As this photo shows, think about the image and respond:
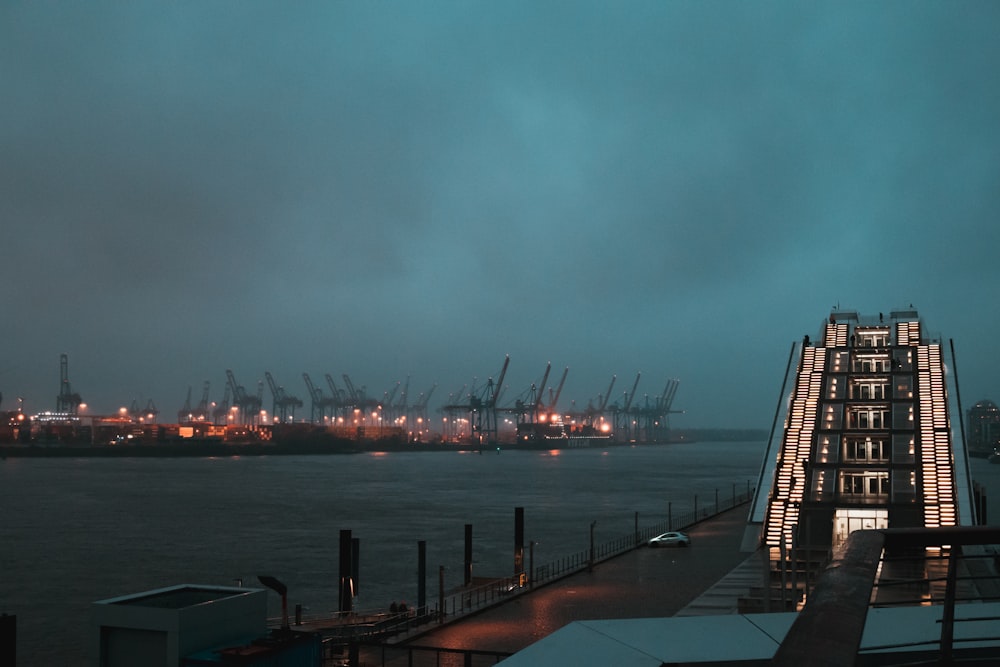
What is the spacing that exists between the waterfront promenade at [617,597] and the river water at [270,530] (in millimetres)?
5408

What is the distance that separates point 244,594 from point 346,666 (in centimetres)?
317

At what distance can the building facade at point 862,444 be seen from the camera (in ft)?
70.5

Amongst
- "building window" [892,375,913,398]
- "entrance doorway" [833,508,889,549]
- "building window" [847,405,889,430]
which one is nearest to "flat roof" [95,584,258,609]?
"entrance doorway" [833,508,889,549]

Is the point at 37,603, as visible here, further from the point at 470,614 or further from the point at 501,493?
the point at 501,493

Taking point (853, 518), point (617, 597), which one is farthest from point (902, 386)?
point (617, 597)

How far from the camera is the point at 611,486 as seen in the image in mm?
71250

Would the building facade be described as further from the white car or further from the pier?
the white car

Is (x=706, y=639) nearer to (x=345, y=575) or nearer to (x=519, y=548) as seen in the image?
(x=345, y=575)

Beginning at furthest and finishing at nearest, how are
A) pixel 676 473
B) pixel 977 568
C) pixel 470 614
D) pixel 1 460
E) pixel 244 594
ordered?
pixel 1 460, pixel 676 473, pixel 977 568, pixel 470 614, pixel 244 594

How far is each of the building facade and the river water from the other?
8.73 meters

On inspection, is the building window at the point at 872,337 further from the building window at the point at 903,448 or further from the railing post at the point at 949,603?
the railing post at the point at 949,603

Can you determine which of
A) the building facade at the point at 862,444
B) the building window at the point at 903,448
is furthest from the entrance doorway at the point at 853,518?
the building window at the point at 903,448

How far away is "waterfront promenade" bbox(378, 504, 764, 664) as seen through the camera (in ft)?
51.7

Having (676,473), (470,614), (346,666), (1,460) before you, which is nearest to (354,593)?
(470,614)
